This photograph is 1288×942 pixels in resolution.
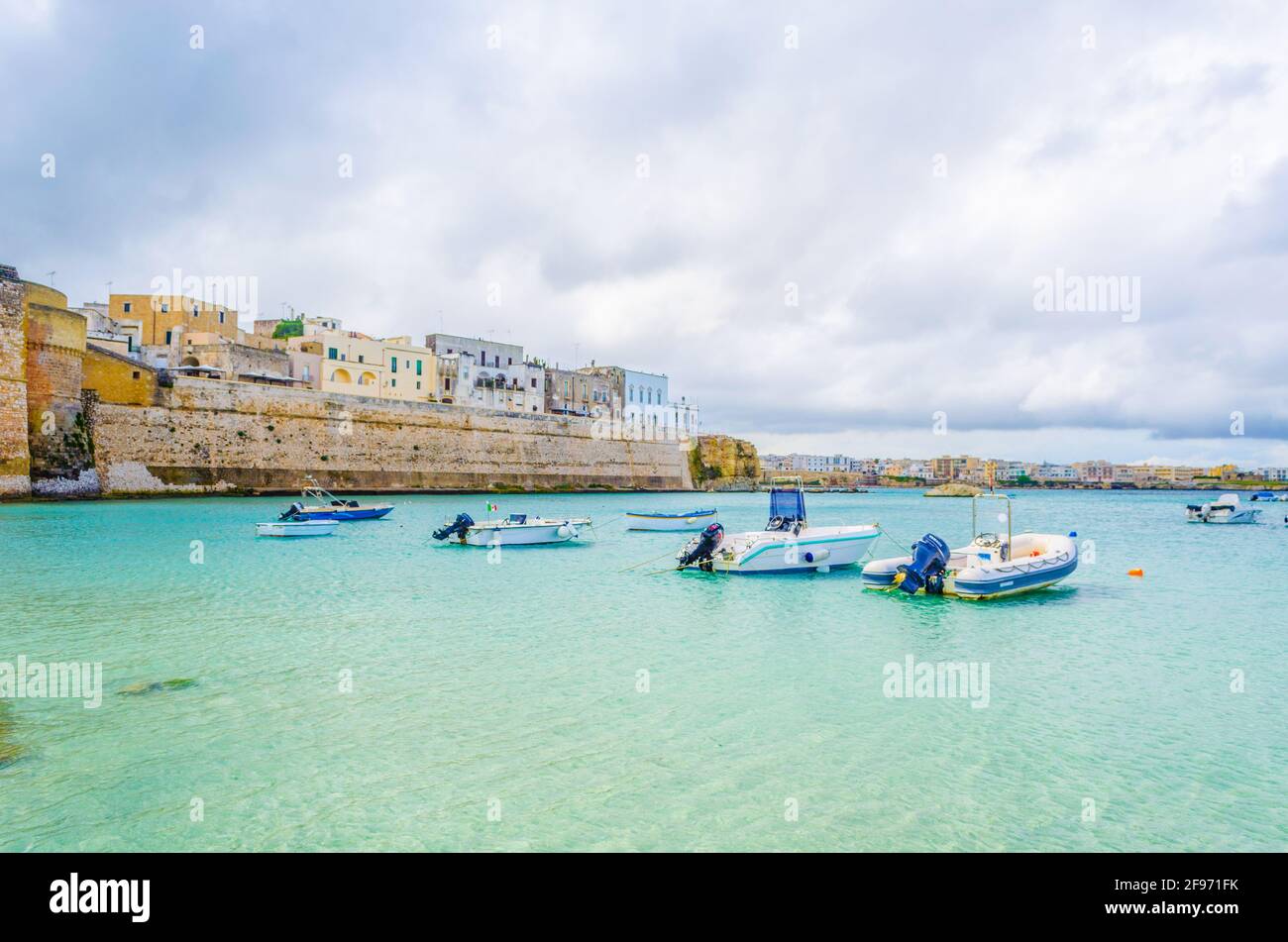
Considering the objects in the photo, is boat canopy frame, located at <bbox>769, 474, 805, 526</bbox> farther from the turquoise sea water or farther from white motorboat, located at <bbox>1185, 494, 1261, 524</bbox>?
white motorboat, located at <bbox>1185, 494, 1261, 524</bbox>

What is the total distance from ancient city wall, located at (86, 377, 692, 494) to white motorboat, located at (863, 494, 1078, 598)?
32183 mm

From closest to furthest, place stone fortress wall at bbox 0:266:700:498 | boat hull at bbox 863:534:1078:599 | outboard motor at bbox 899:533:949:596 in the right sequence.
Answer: boat hull at bbox 863:534:1078:599 < outboard motor at bbox 899:533:949:596 < stone fortress wall at bbox 0:266:700:498

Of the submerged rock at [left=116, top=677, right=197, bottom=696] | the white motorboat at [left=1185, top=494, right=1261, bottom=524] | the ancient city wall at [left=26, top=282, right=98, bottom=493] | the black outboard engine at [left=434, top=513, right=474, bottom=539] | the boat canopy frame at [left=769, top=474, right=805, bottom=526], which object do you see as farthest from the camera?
the white motorboat at [left=1185, top=494, right=1261, bottom=524]

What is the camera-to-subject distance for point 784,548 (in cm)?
1659

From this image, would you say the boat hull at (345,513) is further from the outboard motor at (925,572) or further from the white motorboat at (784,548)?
the outboard motor at (925,572)

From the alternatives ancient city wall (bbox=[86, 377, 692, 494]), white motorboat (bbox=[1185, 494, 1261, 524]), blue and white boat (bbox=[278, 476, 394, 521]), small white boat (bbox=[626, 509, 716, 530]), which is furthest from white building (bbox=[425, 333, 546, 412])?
white motorboat (bbox=[1185, 494, 1261, 524])

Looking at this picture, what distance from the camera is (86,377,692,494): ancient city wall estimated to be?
33.1m

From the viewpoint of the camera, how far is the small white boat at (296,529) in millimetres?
22547

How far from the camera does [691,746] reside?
606 centimetres

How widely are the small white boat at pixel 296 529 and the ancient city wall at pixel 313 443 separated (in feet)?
44.1

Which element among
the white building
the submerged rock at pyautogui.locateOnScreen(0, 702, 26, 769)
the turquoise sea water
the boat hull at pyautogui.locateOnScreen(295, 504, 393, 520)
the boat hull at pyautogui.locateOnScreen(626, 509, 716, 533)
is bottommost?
the turquoise sea water

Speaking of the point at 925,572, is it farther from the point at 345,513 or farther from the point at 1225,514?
→ the point at 1225,514
